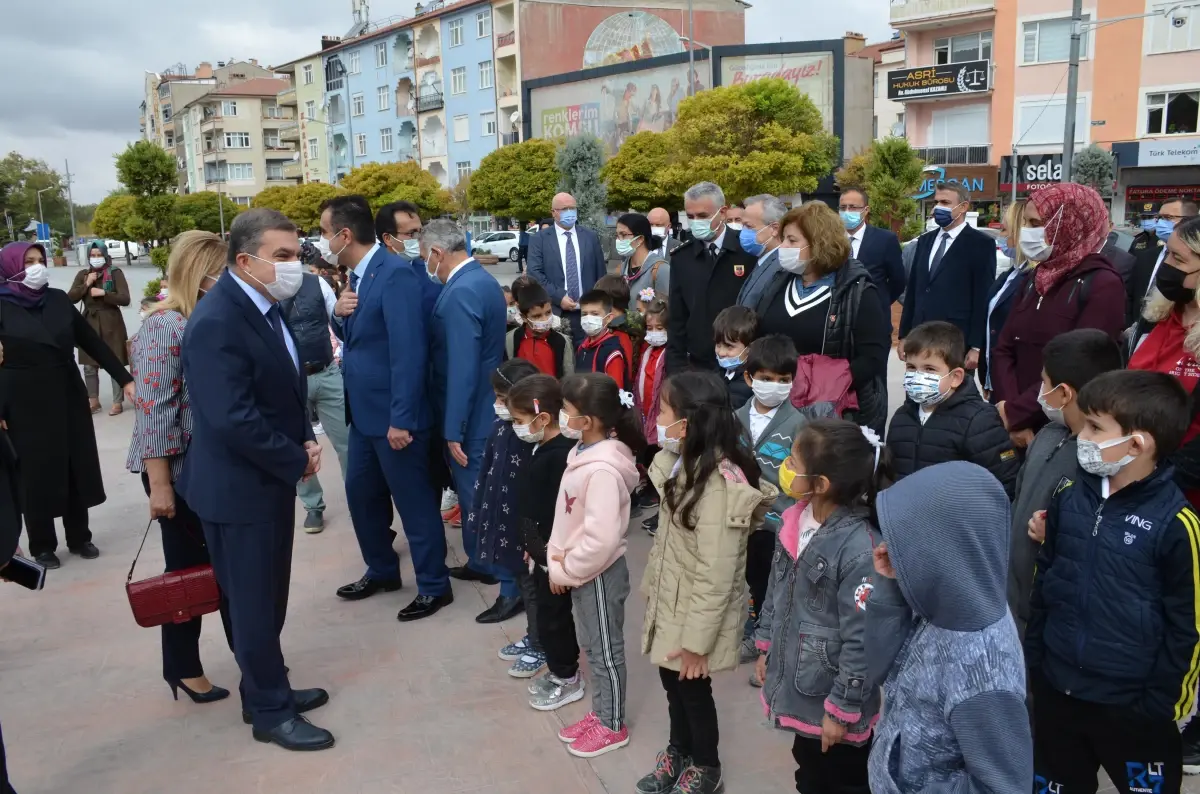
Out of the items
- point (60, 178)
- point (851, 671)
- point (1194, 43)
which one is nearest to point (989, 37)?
point (1194, 43)

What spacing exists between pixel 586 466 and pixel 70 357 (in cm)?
432

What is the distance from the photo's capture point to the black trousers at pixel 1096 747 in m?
2.54

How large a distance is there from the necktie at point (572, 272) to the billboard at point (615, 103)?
30.3 meters

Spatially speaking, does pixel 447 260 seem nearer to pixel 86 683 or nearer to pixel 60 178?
pixel 86 683

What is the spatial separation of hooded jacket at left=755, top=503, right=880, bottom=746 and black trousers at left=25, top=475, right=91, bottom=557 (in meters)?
5.02

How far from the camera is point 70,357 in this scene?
596 centimetres

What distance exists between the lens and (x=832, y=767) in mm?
2730

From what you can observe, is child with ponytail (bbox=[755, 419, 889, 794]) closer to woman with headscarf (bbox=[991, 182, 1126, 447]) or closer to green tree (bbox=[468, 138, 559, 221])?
woman with headscarf (bbox=[991, 182, 1126, 447])

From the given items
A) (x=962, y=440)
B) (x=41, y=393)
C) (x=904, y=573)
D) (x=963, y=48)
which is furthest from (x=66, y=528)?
(x=963, y=48)

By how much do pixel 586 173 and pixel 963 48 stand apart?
50.6ft

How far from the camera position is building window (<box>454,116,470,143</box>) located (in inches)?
2067

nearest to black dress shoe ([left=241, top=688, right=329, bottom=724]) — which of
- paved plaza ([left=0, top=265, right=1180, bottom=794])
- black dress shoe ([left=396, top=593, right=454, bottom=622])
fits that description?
paved plaza ([left=0, top=265, right=1180, bottom=794])

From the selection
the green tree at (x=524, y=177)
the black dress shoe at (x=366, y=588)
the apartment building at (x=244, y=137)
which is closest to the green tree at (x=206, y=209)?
the apartment building at (x=244, y=137)

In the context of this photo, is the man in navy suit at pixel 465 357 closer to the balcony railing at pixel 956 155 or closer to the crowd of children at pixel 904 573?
the crowd of children at pixel 904 573
